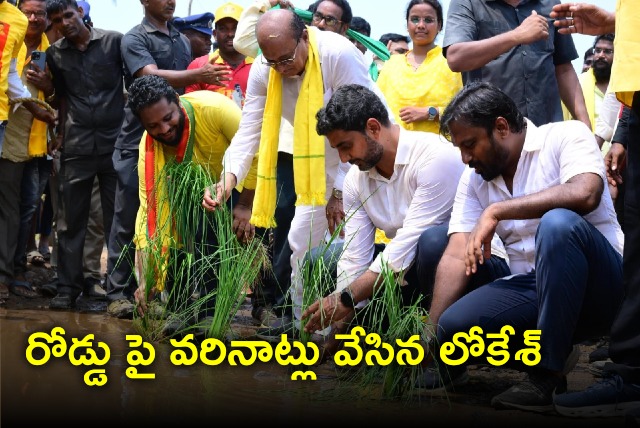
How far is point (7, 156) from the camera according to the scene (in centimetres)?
632

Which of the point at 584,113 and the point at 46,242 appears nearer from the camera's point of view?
the point at 584,113

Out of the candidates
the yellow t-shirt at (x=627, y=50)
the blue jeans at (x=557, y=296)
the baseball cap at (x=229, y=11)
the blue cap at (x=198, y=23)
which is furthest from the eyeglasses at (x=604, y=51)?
the yellow t-shirt at (x=627, y=50)

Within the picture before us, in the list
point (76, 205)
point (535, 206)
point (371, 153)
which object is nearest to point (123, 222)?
point (76, 205)

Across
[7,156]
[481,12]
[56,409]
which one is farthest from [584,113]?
[7,156]

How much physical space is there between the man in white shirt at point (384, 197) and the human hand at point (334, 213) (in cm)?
47

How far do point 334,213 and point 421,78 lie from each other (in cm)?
127

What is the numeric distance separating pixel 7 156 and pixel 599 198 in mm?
4143

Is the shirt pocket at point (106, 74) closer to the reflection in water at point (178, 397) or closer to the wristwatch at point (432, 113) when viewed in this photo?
the wristwatch at point (432, 113)

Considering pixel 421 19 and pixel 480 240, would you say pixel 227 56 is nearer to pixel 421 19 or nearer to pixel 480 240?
pixel 421 19

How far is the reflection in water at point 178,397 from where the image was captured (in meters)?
3.36

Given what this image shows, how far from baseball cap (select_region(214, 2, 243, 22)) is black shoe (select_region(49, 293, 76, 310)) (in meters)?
2.13

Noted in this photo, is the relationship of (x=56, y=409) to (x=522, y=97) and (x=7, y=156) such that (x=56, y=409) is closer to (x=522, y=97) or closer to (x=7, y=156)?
(x=522, y=97)

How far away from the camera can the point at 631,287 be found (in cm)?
331

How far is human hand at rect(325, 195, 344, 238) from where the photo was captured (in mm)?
4805
